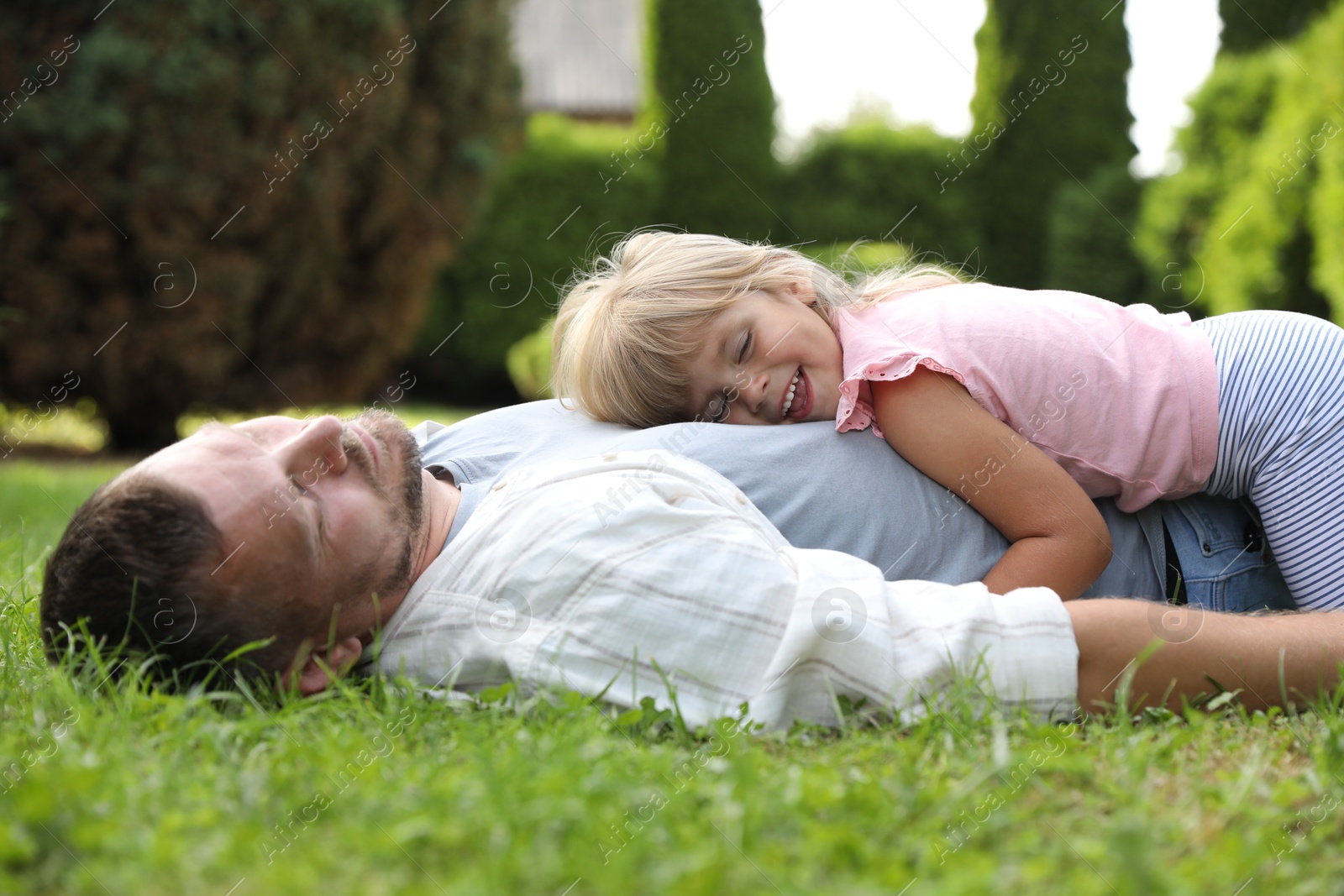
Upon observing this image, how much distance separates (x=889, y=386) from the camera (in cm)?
237

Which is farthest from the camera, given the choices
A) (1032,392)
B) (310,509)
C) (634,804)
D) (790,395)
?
(790,395)

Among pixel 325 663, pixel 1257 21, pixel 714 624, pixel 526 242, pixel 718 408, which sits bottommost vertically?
pixel 325 663

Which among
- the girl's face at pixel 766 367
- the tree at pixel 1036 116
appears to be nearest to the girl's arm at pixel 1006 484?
the girl's face at pixel 766 367

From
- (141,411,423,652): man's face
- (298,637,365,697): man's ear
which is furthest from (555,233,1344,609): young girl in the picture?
(298,637,365,697): man's ear

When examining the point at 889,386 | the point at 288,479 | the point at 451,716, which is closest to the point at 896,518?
the point at 889,386

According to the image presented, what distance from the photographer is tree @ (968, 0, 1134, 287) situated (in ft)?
41.4

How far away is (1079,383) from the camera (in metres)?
2.37

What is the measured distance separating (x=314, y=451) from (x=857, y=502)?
1.06 metres

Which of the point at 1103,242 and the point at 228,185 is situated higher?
the point at 228,185

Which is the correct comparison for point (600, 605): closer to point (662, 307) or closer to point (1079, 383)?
point (662, 307)

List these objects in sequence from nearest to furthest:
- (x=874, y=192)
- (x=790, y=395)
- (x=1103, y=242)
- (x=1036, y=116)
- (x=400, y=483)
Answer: (x=400, y=483) < (x=790, y=395) < (x=1103, y=242) < (x=1036, y=116) < (x=874, y=192)

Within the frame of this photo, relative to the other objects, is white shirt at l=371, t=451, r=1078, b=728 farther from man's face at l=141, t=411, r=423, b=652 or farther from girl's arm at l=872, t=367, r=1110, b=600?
girl's arm at l=872, t=367, r=1110, b=600

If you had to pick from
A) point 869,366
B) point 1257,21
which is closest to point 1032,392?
point 869,366

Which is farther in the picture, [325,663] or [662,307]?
[662,307]
